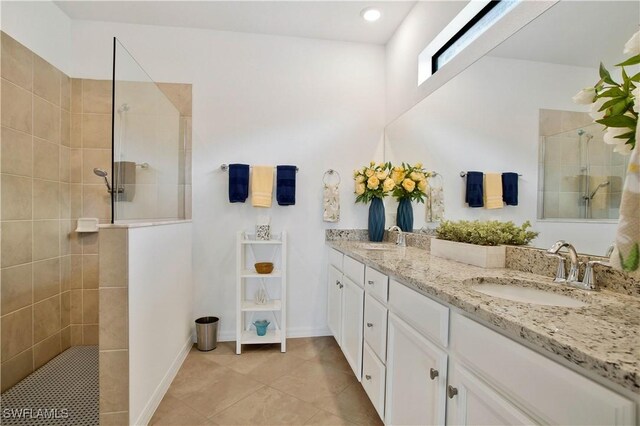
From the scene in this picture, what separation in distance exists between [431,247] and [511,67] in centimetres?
101

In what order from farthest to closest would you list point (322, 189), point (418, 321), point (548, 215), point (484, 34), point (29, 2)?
point (322, 189) < point (29, 2) < point (484, 34) < point (548, 215) < point (418, 321)

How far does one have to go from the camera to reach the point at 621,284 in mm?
929

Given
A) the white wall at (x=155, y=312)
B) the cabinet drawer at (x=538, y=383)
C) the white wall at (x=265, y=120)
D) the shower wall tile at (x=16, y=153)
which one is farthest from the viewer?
the white wall at (x=265, y=120)

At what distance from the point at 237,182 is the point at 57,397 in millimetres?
1704

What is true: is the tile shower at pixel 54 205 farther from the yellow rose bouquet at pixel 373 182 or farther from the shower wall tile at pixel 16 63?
the yellow rose bouquet at pixel 373 182

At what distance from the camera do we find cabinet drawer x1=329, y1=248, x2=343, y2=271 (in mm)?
2242

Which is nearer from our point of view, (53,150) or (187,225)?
(53,150)

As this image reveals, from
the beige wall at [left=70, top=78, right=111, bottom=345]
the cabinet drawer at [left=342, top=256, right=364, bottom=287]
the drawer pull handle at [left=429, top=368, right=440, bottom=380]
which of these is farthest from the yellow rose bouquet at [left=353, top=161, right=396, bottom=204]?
the beige wall at [left=70, top=78, right=111, bottom=345]

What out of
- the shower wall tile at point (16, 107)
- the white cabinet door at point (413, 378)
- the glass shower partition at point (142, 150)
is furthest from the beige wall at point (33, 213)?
the white cabinet door at point (413, 378)

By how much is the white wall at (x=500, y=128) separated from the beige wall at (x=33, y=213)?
2664mm

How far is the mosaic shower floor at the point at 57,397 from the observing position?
1578mm

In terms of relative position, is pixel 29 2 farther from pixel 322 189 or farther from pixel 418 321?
pixel 418 321

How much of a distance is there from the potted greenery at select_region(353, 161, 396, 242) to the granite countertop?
127cm

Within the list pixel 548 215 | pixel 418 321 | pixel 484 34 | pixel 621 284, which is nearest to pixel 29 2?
pixel 484 34
